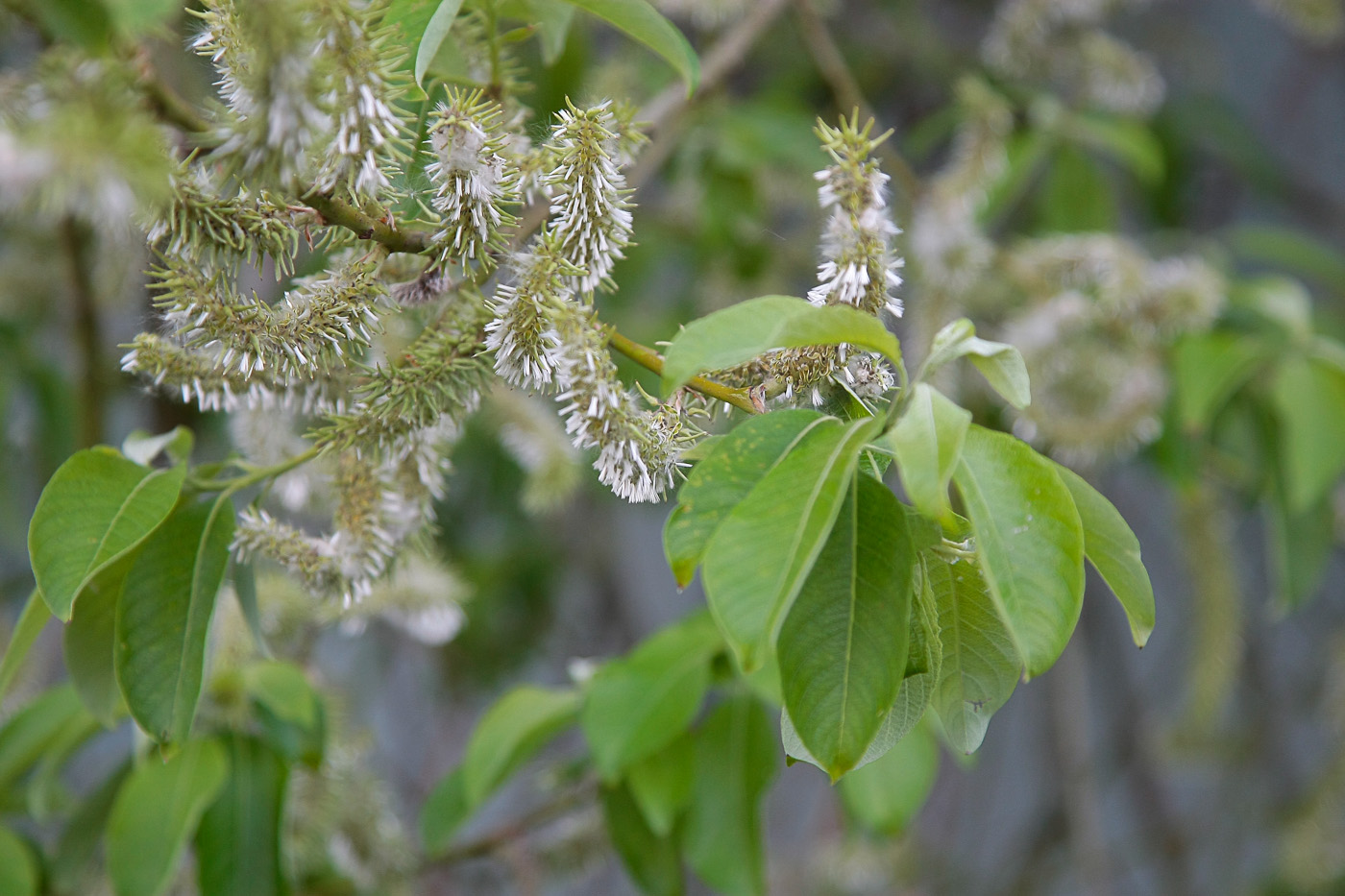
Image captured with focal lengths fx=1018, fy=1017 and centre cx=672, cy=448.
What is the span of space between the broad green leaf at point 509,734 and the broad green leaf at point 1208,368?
615mm

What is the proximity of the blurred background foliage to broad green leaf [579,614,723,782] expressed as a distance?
0.14m

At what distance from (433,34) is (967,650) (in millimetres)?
307

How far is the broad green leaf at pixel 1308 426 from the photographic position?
2.90 feet

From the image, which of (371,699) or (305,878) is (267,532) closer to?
(305,878)

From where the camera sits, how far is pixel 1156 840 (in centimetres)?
197

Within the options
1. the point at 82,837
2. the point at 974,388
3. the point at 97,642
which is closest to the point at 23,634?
the point at 97,642

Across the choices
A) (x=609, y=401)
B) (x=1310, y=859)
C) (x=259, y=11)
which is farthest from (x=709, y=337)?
(x=1310, y=859)

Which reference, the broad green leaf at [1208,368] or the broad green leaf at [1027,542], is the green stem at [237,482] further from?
the broad green leaf at [1208,368]

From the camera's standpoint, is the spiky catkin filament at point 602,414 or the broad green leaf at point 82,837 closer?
the spiky catkin filament at point 602,414

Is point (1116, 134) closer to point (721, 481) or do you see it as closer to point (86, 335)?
point (721, 481)

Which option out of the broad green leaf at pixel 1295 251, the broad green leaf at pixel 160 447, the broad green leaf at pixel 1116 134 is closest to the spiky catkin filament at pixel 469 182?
the broad green leaf at pixel 160 447

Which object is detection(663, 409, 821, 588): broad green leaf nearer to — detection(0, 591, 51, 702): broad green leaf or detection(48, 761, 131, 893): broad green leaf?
detection(0, 591, 51, 702): broad green leaf

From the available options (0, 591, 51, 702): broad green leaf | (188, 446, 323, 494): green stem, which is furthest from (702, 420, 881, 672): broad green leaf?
(0, 591, 51, 702): broad green leaf

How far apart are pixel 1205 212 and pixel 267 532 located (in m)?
1.96
